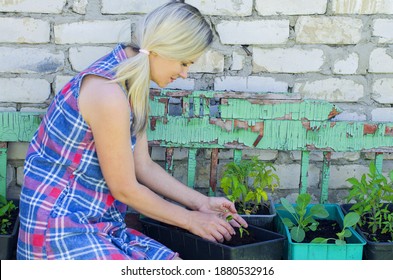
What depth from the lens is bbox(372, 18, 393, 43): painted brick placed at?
2.80 meters

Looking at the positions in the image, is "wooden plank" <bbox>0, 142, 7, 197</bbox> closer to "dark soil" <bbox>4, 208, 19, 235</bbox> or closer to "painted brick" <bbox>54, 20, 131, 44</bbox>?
"dark soil" <bbox>4, 208, 19, 235</bbox>

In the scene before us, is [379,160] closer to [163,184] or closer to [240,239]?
[240,239]

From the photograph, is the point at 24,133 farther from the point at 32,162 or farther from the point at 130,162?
the point at 130,162

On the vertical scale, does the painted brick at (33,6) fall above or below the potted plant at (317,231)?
above

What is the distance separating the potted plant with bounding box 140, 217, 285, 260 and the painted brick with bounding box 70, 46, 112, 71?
0.78m

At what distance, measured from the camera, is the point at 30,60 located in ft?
9.16

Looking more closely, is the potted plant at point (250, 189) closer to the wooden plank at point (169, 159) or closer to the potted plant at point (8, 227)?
the wooden plank at point (169, 159)

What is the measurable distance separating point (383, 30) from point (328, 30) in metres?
0.25

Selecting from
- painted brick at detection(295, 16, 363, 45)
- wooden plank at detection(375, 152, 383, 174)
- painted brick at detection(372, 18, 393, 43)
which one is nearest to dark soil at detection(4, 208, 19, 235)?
painted brick at detection(295, 16, 363, 45)

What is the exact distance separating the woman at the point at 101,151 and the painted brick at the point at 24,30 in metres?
0.60

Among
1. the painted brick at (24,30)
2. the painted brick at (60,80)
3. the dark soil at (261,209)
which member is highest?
the painted brick at (24,30)

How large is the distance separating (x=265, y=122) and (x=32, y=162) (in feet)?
3.43

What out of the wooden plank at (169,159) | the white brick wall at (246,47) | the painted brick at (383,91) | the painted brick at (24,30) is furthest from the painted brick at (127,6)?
the painted brick at (383,91)

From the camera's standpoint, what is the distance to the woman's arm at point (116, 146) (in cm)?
214
